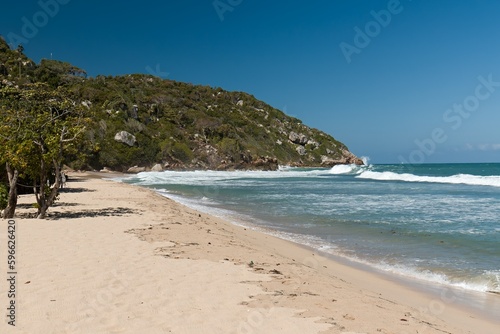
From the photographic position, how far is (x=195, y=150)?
88875 mm

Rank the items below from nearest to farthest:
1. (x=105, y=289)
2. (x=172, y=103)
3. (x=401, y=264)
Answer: (x=105, y=289)
(x=401, y=264)
(x=172, y=103)

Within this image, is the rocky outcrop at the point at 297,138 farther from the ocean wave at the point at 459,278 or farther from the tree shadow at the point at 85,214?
the ocean wave at the point at 459,278

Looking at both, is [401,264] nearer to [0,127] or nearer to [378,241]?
[378,241]

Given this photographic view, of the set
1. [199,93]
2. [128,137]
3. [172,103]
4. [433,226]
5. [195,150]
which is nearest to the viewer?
[433,226]

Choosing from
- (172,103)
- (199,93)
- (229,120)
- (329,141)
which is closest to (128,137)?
(172,103)

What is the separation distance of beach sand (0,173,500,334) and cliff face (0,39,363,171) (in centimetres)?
3944

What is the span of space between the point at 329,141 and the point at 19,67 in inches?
4042

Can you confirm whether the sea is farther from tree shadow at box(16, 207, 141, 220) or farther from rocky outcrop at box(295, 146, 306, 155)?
rocky outcrop at box(295, 146, 306, 155)

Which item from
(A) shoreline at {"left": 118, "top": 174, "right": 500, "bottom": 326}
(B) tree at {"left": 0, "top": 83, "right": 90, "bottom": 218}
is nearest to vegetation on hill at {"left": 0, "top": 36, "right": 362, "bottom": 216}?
(B) tree at {"left": 0, "top": 83, "right": 90, "bottom": 218}

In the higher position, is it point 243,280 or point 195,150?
point 195,150

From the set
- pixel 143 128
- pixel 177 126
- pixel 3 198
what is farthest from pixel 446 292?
pixel 177 126

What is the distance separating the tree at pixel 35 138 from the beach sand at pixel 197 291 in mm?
2391

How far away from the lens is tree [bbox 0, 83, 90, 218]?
495 inches

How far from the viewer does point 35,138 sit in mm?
12906
